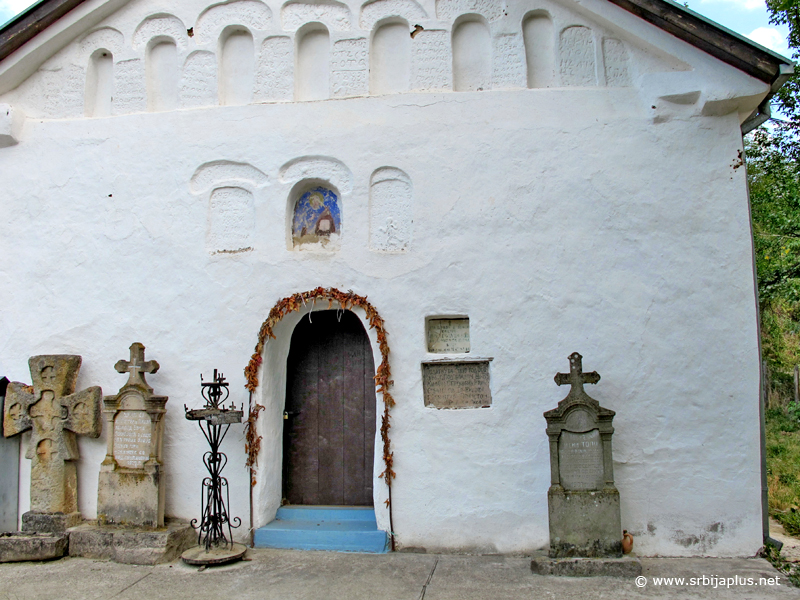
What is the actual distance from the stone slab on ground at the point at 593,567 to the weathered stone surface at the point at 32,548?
4084mm

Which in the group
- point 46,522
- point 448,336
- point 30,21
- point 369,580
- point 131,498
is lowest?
point 369,580

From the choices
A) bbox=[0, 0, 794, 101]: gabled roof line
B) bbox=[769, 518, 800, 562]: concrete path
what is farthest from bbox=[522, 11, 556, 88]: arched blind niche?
bbox=[769, 518, 800, 562]: concrete path

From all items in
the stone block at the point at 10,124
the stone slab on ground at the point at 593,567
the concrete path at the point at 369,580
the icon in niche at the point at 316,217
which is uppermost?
the stone block at the point at 10,124

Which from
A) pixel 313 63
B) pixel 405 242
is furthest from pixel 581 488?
pixel 313 63

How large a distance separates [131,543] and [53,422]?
1501mm

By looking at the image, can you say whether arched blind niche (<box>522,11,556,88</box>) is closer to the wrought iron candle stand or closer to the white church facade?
the white church facade

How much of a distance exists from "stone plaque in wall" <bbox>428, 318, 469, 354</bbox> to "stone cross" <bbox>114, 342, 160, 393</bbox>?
103 inches

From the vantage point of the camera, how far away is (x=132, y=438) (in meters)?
5.73

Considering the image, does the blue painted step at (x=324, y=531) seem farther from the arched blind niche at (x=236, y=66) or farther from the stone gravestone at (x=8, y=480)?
the arched blind niche at (x=236, y=66)

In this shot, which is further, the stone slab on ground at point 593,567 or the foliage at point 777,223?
the foliage at point 777,223

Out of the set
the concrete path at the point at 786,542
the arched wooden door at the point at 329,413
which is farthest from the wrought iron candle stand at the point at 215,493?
the concrete path at the point at 786,542

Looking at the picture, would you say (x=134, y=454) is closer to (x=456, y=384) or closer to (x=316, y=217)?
(x=316, y=217)

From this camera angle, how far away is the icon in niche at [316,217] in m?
6.07

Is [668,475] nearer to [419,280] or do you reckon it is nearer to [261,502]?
[419,280]
